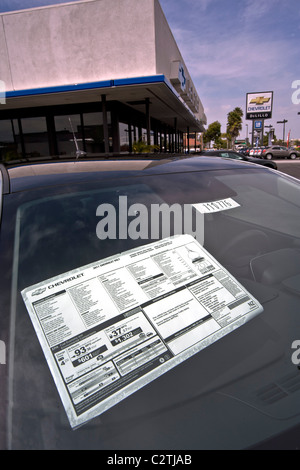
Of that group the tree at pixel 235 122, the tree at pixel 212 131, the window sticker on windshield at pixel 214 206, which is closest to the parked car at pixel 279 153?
the tree at pixel 235 122

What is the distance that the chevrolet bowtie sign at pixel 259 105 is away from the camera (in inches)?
1784

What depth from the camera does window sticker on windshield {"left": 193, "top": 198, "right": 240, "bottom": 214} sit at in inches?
56.6

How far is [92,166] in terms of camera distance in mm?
1542

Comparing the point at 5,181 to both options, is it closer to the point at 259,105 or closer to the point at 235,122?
the point at 259,105

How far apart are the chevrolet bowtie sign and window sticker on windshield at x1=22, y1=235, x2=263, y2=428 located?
51.8m

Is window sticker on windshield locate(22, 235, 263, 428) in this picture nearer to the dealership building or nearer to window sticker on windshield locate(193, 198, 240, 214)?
window sticker on windshield locate(193, 198, 240, 214)

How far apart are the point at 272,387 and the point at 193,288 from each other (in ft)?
1.18

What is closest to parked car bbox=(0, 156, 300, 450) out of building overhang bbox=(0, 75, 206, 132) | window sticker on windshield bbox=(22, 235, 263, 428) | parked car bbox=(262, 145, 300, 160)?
window sticker on windshield bbox=(22, 235, 263, 428)

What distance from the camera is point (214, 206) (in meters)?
1.50

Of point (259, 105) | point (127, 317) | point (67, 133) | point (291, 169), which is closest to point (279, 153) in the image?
point (259, 105)

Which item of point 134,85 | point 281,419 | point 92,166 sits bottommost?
point 281,419

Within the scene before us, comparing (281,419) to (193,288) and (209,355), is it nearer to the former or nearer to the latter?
(209,355)
